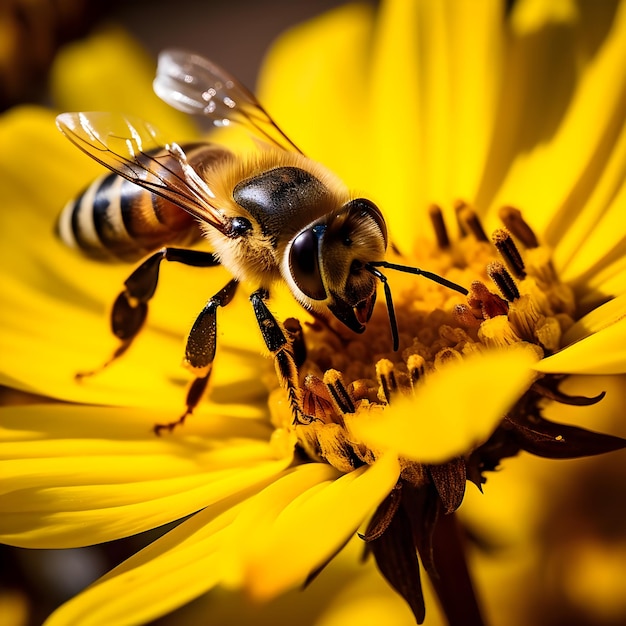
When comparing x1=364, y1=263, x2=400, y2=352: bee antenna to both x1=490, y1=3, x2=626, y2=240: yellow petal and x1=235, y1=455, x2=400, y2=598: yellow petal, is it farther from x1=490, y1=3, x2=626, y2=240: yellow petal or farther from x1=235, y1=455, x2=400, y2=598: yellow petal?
x1=490, y1=3, x2=626, y2=240: yellow petal

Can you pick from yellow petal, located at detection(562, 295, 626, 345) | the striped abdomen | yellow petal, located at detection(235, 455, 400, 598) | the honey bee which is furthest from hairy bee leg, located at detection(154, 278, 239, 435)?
yellow petal, located at detection(562, 295, 626, 345)

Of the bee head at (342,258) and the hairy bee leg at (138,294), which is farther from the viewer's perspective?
the hairy bee leg at (138,294)

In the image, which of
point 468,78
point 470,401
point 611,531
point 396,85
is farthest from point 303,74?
point 470,401

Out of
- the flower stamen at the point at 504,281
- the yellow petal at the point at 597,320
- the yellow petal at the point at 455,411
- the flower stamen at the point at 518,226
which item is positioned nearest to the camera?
the yellow petal at the point at 455,411

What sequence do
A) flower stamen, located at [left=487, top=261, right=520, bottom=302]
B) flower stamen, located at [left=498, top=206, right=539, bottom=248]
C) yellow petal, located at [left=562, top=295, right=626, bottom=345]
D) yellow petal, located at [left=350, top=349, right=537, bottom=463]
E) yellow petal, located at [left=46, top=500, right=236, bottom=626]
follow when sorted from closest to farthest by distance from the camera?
1. yellow petal, located at [left=350, top=349, right=537, bottom=463]
2. yellow petal, located at [left=46, top=500, right=236, bottom=626]
3. yellow petal, located at [left=562, top=295, right=626, bottom=345]
4. flower stamen, located at [left=487, top=261, right=520, bottom=302]
5. flower stamen, located at [left=498, top=206, right=539, bottom=248]

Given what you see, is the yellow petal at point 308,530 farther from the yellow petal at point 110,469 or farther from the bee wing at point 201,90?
the bee wing at point 201,90

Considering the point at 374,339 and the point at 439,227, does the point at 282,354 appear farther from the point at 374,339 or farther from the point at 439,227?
the point at 439,227

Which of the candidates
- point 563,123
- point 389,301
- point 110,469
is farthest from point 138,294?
point 563,123

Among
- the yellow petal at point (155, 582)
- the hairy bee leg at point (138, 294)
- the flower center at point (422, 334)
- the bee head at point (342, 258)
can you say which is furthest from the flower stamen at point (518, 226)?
the yellow petal at point (155, 582)
